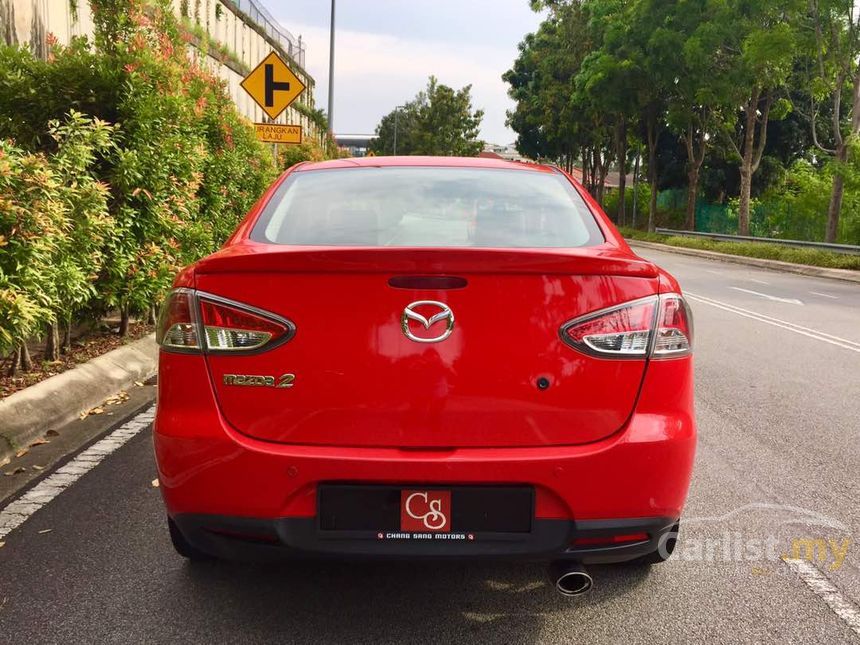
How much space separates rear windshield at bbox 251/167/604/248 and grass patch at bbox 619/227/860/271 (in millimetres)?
20582

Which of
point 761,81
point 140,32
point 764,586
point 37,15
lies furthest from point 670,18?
point 764,586

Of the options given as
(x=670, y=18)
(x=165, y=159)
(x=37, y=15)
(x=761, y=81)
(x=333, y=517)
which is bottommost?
(x=333, y=517)

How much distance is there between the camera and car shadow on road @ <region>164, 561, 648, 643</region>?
2838 mm

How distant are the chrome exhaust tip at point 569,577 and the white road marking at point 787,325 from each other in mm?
7416

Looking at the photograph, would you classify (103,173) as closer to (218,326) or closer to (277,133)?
(218,326)

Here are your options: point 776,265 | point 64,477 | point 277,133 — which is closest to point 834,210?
point 776,265

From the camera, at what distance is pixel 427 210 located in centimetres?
331

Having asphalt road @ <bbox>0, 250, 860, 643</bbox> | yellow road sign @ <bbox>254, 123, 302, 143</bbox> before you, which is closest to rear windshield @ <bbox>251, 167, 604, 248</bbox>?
asphalt road @ <bbox>0, 250, 860, 643</bbox>

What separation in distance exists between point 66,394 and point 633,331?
4.14m

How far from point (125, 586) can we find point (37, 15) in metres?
11.4

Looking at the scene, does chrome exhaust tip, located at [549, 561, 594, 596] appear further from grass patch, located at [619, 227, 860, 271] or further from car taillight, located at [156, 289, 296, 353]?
grass patch, located at [619, 227, 860, 271]

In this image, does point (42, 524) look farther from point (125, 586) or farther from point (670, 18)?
point (670, 18)

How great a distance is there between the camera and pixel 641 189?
59.6m

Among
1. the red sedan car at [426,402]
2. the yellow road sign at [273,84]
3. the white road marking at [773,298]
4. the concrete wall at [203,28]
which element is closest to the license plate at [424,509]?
the red sedan car at [426,402]
